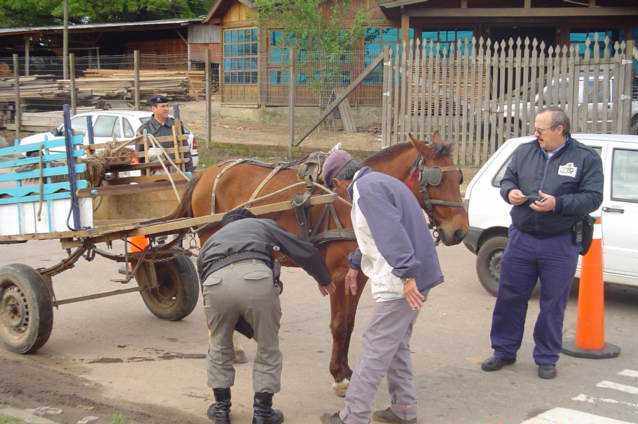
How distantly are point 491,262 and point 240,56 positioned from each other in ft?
70.7

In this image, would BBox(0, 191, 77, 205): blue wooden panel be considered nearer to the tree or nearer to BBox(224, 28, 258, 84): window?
the tree

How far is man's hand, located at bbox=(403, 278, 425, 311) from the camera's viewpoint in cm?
509

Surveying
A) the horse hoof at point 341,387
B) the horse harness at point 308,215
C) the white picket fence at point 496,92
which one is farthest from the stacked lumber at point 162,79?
the horse hoof at point 341,387

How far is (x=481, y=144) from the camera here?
17547mm

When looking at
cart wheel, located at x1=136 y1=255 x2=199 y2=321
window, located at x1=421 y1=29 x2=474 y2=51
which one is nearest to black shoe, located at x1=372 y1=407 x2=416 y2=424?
cart wheel, located at x1=136 y1=255 x2=199 y2=321

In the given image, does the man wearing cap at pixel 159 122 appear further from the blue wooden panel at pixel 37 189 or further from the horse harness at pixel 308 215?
the horse harness at pixel 308 215

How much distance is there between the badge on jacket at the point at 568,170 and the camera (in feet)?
21.4

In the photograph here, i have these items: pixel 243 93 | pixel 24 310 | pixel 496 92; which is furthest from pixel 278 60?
pixel 24 310

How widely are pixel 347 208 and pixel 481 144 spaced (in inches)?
456

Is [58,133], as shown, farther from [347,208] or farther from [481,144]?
[347,208]

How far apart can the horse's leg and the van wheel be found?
11.7ft

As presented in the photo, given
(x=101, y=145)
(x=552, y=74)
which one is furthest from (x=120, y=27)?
(x=101, y=145)

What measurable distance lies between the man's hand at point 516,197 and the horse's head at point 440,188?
47 centimetres

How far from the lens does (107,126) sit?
64.0ft
